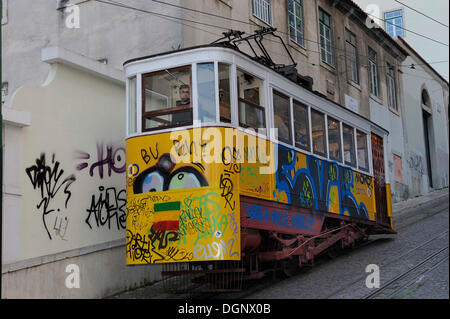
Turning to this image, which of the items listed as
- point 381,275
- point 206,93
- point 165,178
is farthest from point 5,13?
point 381,275

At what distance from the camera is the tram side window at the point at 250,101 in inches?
387

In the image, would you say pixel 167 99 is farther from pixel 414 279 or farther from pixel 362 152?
pixel 362 152

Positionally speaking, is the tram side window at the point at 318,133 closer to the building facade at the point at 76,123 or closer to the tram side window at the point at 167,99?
the tram side window at the point at 167,99

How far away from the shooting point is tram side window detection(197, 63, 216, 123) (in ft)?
31.0

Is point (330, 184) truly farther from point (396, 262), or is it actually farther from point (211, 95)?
point (211, 95)

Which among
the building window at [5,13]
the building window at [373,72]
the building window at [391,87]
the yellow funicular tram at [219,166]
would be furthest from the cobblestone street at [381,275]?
the building window at [391,87]

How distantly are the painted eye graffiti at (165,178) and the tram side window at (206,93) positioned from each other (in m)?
0.79

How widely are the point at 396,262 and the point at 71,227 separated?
5.94 meters

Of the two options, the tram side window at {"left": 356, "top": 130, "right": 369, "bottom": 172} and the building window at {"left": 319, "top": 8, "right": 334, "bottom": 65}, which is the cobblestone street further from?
the building window at {"left": 319, "top": 8, "right": 334, "bottom": 65}

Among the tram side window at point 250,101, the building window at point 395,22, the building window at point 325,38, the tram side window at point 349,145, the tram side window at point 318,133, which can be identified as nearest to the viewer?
the tram side window at point 250,101

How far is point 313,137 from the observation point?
38.5 feet

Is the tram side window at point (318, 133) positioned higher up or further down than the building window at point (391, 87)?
further down

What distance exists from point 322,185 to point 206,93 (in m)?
3.44

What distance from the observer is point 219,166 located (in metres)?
9.13
